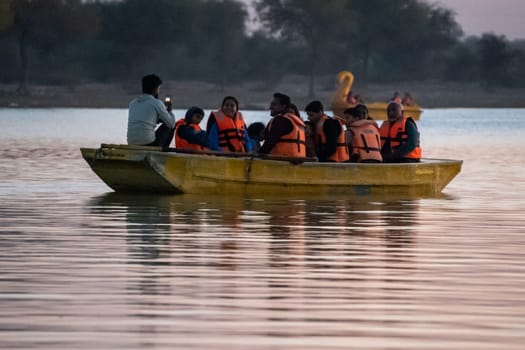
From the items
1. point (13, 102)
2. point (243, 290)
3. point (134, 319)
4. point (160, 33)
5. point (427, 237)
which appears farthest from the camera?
point (160, 33)

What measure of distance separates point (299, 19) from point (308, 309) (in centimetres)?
9394

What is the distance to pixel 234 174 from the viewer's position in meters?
18.7

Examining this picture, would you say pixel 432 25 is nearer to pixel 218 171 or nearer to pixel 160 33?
pixel 160 33

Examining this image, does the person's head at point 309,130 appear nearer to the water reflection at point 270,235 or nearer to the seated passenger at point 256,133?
the water reflection at point 270,235

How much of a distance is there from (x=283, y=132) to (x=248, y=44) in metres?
93.1

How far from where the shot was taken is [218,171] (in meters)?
18.7

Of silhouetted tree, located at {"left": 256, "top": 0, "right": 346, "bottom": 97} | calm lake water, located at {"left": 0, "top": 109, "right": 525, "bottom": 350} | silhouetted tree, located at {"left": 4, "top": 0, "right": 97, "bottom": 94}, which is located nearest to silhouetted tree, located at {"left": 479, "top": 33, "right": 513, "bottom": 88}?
silhouetted tree, located at {"left": 256, "top": 0, "right": 346, "bottom": 97}

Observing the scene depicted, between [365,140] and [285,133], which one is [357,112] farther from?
[285,133]

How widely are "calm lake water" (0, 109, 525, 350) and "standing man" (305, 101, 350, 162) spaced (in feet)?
1.96

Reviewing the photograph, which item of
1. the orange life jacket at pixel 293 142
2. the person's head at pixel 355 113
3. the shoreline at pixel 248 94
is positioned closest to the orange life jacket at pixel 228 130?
the orange life jacket at pixel 293 142

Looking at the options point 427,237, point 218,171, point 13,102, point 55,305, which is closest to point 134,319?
point 55,305

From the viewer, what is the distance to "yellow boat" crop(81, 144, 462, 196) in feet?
59.9

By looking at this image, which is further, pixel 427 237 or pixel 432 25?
pixel 432 25

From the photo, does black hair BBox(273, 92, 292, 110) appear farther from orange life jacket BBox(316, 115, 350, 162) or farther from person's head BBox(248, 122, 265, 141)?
person's head BBox(248, 122, 265, 141)
